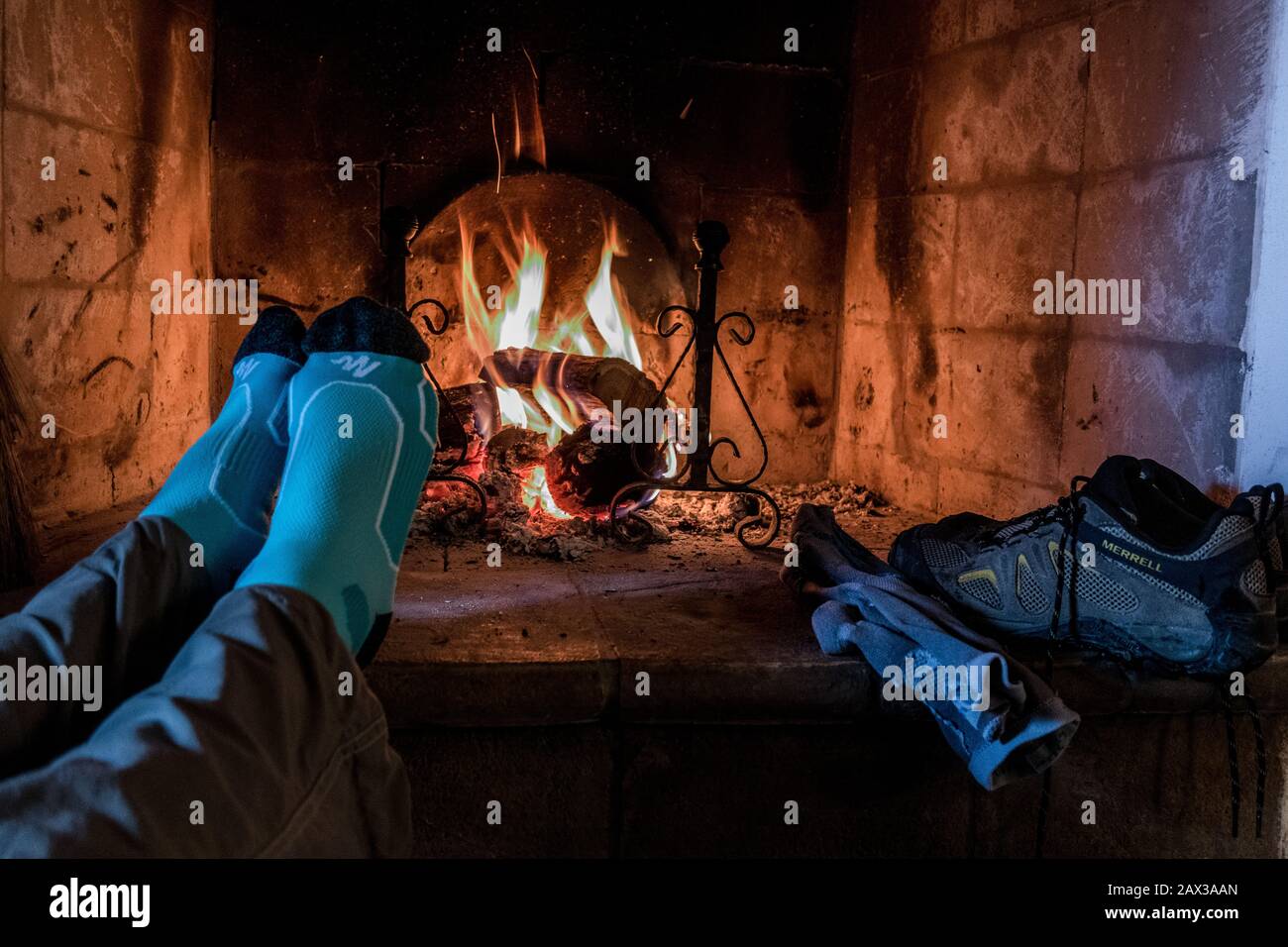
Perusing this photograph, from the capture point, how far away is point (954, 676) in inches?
62.4

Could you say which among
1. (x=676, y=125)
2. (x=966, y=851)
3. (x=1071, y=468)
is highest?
(x=676, y=125)

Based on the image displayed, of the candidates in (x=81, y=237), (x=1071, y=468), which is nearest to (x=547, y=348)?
(x=81, y=237)

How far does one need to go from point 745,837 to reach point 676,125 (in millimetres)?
2083

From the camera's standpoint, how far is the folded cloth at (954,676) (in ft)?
5.05

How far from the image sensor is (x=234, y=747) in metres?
1.00

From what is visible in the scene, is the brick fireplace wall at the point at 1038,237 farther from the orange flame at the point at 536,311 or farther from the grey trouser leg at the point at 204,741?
the grey trouser leg at the point at 204,741

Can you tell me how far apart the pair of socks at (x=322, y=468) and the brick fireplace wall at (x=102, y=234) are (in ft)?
2.10

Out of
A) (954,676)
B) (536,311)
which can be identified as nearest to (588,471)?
(536,311)

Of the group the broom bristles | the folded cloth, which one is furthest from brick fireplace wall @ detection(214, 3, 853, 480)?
the folded cloth

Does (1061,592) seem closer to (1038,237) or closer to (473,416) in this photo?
(1038,237)

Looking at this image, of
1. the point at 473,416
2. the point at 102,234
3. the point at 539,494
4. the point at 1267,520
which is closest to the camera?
the point at 1267,520

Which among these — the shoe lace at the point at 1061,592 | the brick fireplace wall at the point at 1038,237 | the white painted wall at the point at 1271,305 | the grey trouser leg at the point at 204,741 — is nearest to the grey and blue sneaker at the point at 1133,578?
the shoe lace at the point at 1061,592

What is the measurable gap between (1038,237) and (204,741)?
7.00 ft

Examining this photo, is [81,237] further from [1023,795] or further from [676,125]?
[1023,795]
